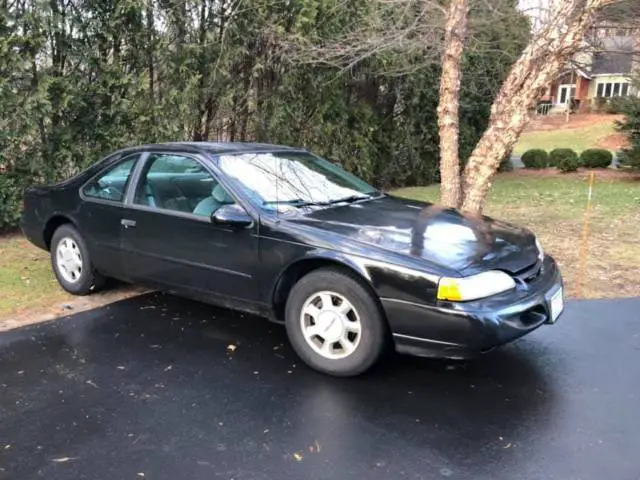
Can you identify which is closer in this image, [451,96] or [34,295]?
[34,295]

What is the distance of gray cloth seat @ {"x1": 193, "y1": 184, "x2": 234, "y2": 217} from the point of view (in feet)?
14.9

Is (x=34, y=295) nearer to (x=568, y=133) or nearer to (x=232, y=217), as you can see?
(x=232, y=217)

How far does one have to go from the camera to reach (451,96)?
754cm

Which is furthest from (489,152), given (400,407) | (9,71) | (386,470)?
(9,71)

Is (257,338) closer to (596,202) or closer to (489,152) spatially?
(489,152)

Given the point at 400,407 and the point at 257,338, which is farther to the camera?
the point at 257,338

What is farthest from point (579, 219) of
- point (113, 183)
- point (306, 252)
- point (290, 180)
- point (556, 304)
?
point (113, 183)

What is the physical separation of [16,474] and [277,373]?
1.64 metres

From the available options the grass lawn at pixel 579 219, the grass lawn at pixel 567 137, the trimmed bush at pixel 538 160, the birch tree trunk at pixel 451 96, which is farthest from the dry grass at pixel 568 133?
the birch tree trunk at pixel 451 96

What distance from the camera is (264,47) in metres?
10.0

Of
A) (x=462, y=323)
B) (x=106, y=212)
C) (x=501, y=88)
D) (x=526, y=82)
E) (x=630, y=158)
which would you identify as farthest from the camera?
(x=630, y=158)

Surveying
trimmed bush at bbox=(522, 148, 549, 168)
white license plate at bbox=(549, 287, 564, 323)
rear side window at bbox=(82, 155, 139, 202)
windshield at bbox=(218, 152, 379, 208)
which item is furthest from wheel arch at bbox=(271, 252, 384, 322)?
trimmed bush at bbox=(522, 148, 549, 168)

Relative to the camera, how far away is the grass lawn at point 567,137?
111 ft

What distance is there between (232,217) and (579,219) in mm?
7756
